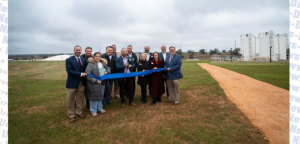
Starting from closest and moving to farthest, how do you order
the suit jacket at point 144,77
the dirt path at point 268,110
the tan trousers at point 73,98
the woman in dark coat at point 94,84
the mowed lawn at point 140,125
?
the mowed lawn at point 140,125 < the dirt path at point 268,110 < the tan trousers at point 73,98 < the woman in dark coat at point 94,84 < the suit jacket at point 144,77

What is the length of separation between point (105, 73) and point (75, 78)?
39.2 inches

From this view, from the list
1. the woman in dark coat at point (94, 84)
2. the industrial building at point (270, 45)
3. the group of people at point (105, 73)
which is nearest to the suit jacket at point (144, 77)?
the group of people at point (105, 73)

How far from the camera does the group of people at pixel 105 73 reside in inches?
183

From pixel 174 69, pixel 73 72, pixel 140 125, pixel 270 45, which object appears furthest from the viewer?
pixel 270 45

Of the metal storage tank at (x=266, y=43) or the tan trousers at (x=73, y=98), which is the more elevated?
the metal storage tank at (x=266, y=43)

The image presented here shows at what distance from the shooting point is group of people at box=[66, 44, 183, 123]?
15.2ft

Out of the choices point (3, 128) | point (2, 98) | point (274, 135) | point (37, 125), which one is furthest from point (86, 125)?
point (274, 135)

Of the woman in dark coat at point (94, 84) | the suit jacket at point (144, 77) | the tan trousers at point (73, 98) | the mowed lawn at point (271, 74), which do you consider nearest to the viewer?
the tan trousers at point (73, 98)

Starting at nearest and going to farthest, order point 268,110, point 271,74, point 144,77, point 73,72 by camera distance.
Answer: point 73,72 → point 268,110 → point 144,77 → point 271,74

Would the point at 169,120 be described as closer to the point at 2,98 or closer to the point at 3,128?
the point at 3,128

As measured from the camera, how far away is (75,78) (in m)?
4.57

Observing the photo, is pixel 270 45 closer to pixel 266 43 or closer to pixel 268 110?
pixel 266 43

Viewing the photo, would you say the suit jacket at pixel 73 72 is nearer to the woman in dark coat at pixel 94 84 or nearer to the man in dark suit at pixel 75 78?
the man in dark suit at pixel 75 78

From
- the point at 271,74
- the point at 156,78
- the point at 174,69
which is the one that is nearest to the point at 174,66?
the point at 174,69
